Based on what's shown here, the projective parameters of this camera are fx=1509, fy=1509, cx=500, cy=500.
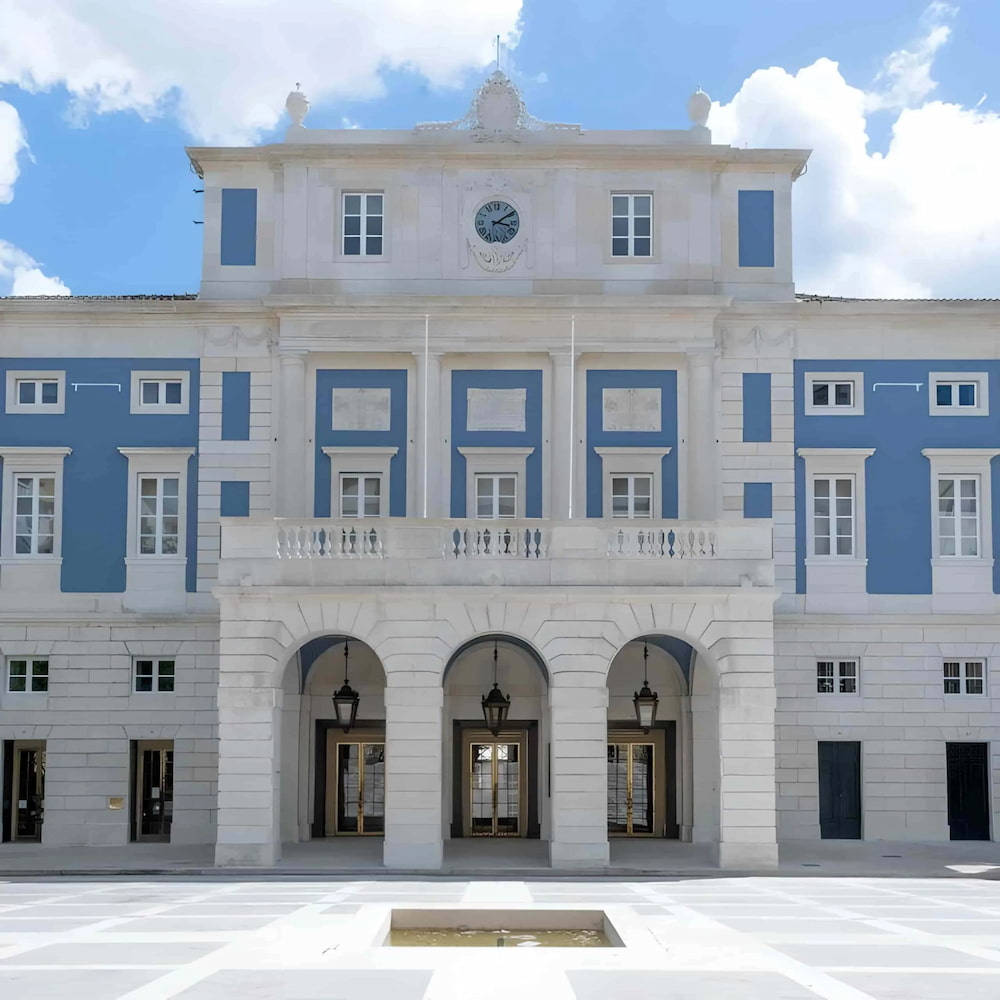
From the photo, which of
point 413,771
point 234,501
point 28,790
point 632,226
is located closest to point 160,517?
point 234,501

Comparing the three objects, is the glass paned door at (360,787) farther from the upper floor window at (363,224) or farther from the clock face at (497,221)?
the clock face at (497,221)

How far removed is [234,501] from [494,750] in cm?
739

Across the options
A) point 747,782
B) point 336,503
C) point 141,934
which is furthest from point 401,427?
point 141,934

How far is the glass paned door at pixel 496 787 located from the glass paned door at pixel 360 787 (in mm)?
1919

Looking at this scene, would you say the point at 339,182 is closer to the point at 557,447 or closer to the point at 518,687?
the point at 557,447

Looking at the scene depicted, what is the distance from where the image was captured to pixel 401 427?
100 feet

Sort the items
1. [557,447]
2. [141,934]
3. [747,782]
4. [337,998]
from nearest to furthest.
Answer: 1. [337,998]
2. [141,934]
3. [747,782]
4. [557,447]

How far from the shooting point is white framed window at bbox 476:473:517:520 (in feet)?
100

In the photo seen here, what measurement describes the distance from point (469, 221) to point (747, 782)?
504 inches

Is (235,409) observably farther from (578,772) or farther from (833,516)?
(833,516)

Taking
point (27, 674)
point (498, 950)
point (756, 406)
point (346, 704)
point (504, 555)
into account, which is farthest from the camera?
point (756, 406)

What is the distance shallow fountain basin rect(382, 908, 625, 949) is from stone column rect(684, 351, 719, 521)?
14321mm

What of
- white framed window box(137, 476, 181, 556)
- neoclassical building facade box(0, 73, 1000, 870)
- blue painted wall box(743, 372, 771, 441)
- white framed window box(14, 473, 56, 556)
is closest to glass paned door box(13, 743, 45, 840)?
neoclassical building facade box(0, 73, 1000, 870)

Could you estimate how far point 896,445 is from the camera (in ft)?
101
